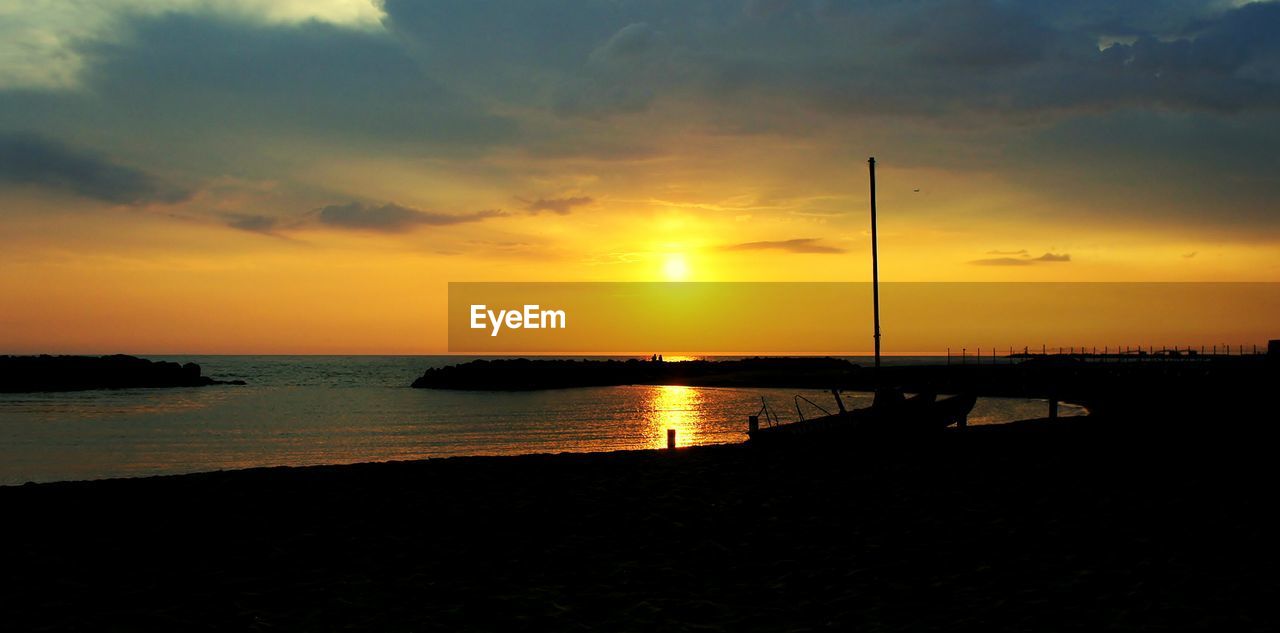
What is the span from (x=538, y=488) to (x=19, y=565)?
8.01 m

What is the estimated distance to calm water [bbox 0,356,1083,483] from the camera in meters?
36.7

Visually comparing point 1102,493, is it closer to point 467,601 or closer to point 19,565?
point 467,601

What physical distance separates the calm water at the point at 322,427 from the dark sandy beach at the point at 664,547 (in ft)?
64.4

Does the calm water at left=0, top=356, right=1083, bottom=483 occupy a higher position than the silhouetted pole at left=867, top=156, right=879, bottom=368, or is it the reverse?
the silhouetted pole at left=867, top=156, right=879, bottom=368

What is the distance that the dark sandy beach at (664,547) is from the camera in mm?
8711

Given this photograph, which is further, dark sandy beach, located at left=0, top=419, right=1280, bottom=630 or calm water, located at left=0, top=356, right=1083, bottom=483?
calm water, located at left=0, top=356, right=1083, bottom=483

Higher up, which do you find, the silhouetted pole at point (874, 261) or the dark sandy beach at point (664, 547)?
the silhouetted pole at point (874, 261)

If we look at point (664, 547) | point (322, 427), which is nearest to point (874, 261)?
point (664, 547)

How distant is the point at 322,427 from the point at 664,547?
4585 centimetres

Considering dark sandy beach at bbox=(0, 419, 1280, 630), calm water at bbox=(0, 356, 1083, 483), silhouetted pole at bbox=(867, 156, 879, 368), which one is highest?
silhouetted pole at bbox=(867, 156, 879, 368)

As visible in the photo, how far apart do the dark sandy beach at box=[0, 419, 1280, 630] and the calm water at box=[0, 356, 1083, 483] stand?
64.4ft

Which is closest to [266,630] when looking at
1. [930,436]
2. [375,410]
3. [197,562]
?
[197,562]

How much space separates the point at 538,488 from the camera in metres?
16.5

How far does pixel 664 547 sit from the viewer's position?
11.9m
